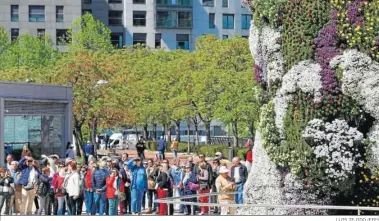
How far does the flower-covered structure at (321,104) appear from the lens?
22.4m

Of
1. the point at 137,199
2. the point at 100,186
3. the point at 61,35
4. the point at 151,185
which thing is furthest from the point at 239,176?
the point at 61,35

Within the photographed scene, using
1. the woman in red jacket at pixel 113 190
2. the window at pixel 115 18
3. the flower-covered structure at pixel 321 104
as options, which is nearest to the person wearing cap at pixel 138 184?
the woman in red jacket at pixel 113 190

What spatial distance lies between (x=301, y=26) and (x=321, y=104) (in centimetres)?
174

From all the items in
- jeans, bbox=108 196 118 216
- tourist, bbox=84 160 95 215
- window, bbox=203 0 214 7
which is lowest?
jeans, bbox=108 196 118 216

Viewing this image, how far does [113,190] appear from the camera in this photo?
30.0 meters

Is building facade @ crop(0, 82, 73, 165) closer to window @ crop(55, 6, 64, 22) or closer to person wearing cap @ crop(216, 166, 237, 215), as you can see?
person wearing cap @ crop(216, 166, 237, 215)

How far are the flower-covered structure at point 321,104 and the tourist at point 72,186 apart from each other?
27.3 ft

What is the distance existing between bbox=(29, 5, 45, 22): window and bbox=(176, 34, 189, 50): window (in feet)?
52.7

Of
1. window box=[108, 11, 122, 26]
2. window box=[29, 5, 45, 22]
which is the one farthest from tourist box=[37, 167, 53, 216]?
window box=[108, 11, 122, 26]

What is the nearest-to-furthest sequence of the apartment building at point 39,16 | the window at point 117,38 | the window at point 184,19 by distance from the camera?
the apartment building at point 39,16, the window at point 117,38, the window at point 184,19

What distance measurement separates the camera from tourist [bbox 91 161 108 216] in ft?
99.2

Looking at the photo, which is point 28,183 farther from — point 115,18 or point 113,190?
point 115,18

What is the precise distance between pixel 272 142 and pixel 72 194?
8.99 meters

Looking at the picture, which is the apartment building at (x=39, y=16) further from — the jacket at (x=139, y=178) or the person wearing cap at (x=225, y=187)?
the person wearing cap at (x=225, y=187)
